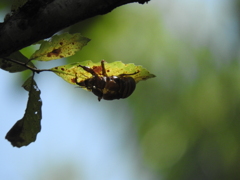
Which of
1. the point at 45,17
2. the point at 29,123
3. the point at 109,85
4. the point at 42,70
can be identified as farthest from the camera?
the point at 109,85

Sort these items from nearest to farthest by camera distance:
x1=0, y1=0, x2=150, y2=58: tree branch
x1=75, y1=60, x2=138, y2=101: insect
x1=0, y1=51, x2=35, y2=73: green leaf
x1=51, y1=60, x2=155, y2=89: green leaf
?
1. x1=0, y1=0, x2=150, y2=58: tree branch
2. x1=0, y1=51, x2=35, y2=73: green leaf
3. x1=51, y1=60, x2=155, y2=89: green leaf
4. x1=75, y1=60, x2=138, y2=101: insect

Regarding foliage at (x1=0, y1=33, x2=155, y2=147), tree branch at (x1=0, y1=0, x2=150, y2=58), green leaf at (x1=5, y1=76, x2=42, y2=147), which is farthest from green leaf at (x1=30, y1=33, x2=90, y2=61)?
tree branch at (x1=0, y1=0, x2=150, y2=58)

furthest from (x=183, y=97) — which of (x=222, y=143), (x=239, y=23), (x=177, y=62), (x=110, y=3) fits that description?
(x=110, y=3)

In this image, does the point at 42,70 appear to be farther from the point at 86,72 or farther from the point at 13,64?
the point at 86,72

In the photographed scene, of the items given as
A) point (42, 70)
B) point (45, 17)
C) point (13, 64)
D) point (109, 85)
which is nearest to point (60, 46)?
point (42, 70)

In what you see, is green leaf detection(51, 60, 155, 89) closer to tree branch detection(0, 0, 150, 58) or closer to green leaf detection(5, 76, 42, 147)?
green leaf detection(5, 76, 42, 147)
